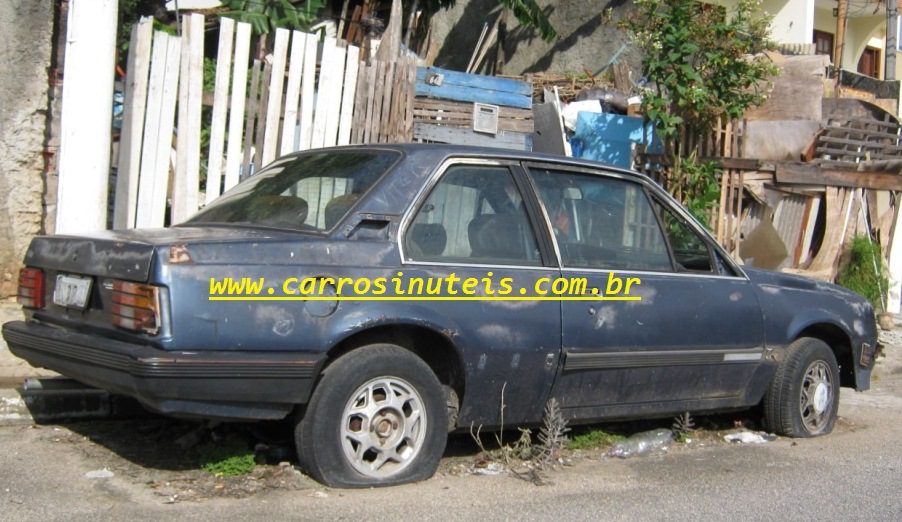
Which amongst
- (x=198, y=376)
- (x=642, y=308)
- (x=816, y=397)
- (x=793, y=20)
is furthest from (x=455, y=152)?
(x=793, y=20)

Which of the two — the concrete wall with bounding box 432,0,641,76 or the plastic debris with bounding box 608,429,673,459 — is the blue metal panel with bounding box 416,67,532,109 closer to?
the plastic debris with bounding box 608,429,673,459

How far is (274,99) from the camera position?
26.0ft

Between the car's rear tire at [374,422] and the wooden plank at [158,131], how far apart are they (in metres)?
3.66

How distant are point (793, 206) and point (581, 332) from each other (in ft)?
22.1

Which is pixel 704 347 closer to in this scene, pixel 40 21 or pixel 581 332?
pixel 581 332

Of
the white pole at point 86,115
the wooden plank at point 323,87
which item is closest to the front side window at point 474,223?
the white pole at point 86,115

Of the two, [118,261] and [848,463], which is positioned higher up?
[118,261]

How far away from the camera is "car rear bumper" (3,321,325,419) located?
3.92 metres

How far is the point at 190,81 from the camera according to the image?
758cm

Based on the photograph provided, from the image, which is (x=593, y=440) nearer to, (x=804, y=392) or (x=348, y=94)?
(x=804, y=392)

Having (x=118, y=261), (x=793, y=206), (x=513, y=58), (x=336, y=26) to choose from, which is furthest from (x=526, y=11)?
(x=118, y=261)

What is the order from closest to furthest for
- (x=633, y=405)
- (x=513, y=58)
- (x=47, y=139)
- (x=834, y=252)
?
1. (x=633, y=405)
2. (x=47, y=139)
3. (x=834, y=252)
4. (x=513, y=58)

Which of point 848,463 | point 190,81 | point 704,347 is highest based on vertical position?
point 190,81

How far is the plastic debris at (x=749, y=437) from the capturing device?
6.19 metres
